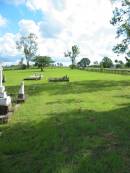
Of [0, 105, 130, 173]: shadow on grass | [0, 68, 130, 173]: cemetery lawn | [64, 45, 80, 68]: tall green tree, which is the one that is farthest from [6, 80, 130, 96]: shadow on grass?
[64, 45, 80, 68]: tall green tree

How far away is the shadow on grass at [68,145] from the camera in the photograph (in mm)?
6797

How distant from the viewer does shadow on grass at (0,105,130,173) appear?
680 centimetres

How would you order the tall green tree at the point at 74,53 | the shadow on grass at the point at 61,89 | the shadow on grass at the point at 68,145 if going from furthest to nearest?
the tall green tree at the point at 74,53, the shadow on grass at the point at 61,89, the shadow on grass at the point at 68,145

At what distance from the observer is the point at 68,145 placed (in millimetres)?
8352

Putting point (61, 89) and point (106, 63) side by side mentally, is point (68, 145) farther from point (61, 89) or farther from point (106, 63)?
point (106, 63)

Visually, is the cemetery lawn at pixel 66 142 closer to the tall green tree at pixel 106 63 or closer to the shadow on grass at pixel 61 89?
the shadow on grass at pixel 61 89

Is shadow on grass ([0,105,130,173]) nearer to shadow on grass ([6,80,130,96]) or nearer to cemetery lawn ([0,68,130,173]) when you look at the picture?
cemetery lawn ([0,68,130,173])

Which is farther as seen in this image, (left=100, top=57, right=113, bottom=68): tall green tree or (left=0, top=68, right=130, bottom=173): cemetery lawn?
(left=100, top=57, right=113, bottom=68): tall green tree

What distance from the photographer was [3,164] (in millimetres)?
7078

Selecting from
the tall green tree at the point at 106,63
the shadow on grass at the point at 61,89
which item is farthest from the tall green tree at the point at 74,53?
the shadow on grass at the point at 61,89

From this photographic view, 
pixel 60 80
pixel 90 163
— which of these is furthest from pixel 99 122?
pixel 60 80

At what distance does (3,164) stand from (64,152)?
1.43 metres

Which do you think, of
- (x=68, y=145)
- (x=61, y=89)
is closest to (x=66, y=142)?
(x=68, y=145)

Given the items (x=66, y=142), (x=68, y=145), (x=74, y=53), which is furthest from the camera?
(x=74, y=53)
